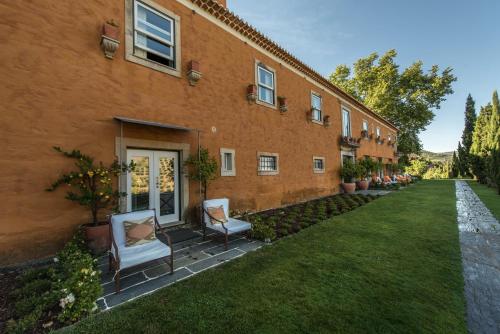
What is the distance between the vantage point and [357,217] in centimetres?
741

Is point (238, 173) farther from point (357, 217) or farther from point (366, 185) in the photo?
point (366, 185)

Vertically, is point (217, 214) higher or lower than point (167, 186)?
lower

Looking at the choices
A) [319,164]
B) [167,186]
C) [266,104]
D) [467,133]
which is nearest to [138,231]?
[167,186]

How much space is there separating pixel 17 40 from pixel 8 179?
2.61 m

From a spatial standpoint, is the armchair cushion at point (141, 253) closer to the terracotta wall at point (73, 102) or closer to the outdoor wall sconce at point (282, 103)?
the terracotta wall at point (73, 102)

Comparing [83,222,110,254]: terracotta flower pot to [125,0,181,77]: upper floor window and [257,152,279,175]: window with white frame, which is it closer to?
[125,0,181,77]: upper floor window

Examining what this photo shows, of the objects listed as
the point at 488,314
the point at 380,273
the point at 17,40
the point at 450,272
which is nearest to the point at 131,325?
the point at 380,273

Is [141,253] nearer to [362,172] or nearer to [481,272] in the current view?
[481,272]

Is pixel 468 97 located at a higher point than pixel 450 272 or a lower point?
higher

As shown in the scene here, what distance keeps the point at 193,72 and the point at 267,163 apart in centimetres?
473

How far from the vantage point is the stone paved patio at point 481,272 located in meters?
2.48

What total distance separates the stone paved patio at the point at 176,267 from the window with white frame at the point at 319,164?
818cm

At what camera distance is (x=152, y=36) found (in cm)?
581

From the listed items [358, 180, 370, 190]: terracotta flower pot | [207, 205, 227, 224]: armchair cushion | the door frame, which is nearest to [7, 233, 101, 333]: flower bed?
the door frame
